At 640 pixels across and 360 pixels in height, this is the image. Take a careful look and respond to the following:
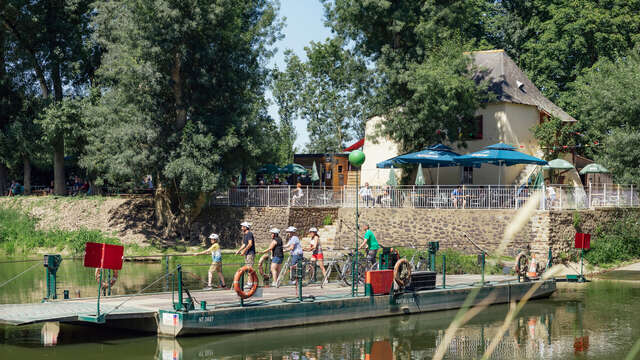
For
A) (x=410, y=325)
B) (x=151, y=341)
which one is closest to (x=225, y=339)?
(x=151, y=341)

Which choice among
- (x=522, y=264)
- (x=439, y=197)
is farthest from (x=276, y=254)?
(x=439, y=197)

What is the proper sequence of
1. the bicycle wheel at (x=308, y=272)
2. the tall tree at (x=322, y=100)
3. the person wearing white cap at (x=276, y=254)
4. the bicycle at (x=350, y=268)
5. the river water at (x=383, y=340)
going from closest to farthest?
the river water at (x=383, y=340), the person wearing white cap at (x=276, y=254), the bicycle at (x=350, y=268), the bicycle wheel at (x=308, y=272), the tall tree at (x=322, y=100)

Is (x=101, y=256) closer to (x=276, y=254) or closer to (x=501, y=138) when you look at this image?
(x=276, y=254)

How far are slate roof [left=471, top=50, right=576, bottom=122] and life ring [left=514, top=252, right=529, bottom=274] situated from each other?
51.8 feet

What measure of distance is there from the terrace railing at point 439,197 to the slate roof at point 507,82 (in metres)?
6.21

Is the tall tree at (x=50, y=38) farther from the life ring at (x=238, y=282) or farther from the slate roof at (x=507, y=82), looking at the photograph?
the life ring at (x=238, y=282)

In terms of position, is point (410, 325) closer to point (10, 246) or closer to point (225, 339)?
point (225, 339)

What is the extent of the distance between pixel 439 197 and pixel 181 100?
48.1 ft

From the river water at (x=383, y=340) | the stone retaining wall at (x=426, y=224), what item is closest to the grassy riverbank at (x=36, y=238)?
the stone retaining wall at (x=426, y=224)

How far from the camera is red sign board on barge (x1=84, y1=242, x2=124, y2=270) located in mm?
14695

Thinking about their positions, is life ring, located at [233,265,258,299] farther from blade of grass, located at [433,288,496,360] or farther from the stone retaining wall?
blade of grass, located at [433,288,496,360]

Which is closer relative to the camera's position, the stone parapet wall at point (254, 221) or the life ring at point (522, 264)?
the life ring at point (522, 264)

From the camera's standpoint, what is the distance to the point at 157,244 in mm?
37000

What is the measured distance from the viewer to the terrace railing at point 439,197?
30406mm
